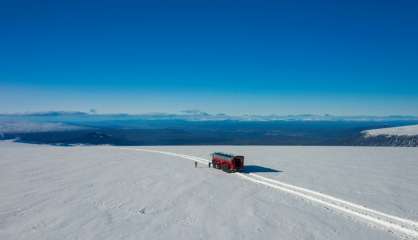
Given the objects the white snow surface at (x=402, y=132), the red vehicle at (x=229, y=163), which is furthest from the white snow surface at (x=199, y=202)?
the white snow surface at (x=402, y=132)

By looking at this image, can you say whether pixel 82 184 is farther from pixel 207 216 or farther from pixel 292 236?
pixel 292 236

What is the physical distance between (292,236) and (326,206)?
4.62 metres

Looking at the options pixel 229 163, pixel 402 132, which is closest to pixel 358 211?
pixel 229 163

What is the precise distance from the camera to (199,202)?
15.2 m

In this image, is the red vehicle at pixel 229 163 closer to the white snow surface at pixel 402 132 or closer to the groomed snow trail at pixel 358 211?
the groomed snow trail at pixel 358 211

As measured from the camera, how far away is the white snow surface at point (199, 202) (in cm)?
1145

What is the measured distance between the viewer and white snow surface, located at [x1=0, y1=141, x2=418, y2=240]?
11445 mm

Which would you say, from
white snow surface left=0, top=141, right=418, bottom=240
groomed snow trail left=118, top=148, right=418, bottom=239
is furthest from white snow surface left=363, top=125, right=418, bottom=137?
groomed snow trail left=118, top=148, right=418, bottom=239

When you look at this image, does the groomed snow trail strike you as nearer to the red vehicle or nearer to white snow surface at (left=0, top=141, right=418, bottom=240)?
white snow surface at (left=0, top=141, right=418, bottom=240)

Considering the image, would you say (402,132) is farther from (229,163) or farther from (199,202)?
(199,202)

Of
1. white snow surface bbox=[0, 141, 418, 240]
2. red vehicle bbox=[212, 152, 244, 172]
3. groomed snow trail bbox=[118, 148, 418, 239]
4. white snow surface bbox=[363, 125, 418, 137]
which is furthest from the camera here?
white snow surface bbox=[363, 125, 418, 137]

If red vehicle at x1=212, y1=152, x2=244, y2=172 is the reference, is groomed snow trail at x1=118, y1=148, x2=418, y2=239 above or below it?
below

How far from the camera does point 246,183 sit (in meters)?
19.8

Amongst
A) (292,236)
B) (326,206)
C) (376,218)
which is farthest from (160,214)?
(376,218)
